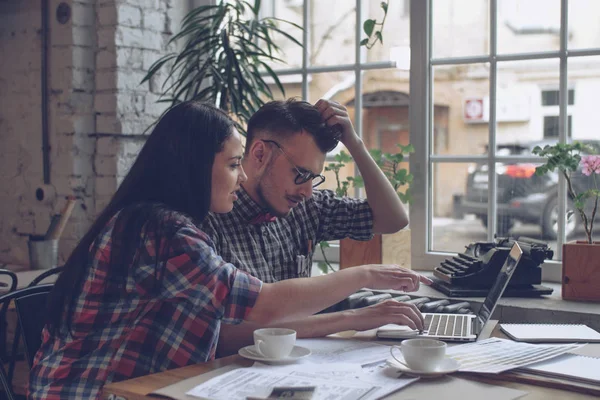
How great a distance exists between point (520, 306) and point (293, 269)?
2.43ft

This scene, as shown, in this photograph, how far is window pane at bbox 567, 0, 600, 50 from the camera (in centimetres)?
274

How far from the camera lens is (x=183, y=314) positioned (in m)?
1.60

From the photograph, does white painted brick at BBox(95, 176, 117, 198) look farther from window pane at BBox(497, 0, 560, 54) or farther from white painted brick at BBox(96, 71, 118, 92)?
window pane at BBox(497, 0, 560, 54)

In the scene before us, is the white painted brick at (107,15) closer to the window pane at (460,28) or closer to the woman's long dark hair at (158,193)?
the window pane at (460,28)

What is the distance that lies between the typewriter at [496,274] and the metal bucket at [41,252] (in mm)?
1668

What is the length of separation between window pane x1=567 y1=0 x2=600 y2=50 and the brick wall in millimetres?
1771

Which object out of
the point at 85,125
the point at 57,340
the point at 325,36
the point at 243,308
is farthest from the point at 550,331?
the point at 85,125

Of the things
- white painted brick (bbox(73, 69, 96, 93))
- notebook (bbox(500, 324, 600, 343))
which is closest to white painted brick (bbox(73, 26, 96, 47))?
white painted brick (bbox(73, 69, 96, 93))

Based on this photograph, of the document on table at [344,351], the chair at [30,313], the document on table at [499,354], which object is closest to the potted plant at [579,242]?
the document on table at [499,354]

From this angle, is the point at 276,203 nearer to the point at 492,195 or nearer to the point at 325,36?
the point at 492,195

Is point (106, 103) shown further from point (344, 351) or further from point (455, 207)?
point (344, 351)

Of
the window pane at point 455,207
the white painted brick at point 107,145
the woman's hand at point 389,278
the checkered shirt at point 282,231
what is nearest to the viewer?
the woman's hand at point 389,278

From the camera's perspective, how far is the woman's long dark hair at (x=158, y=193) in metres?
1.55

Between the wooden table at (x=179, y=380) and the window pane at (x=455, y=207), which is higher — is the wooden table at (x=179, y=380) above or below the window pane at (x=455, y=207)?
below
